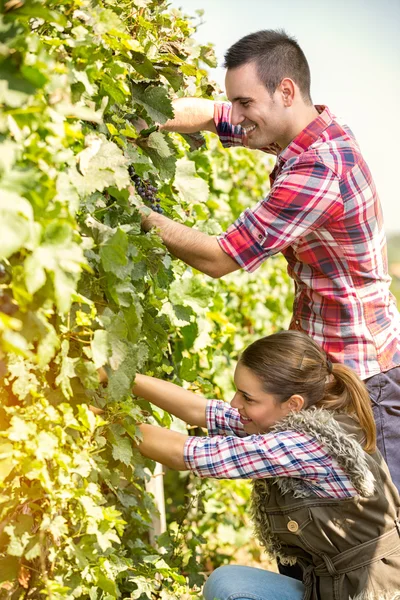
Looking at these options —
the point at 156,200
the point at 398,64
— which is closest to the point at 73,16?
the point at 156,200

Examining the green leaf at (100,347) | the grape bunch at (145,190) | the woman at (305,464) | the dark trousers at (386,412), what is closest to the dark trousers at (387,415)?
the dark trousers at (386,412)

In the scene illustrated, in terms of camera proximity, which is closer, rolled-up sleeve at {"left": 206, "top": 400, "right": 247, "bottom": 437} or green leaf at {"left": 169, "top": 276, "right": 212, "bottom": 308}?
rolled-up sleeve at {"left": 206, "top": 400, "right": 247, "bottom": 437}

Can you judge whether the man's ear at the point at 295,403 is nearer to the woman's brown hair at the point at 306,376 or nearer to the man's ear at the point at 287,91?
the woman's brown hair at the point at 306,376

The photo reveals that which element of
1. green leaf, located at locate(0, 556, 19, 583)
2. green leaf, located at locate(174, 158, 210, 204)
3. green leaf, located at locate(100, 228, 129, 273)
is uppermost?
green leaf, located at locate(174, 158, 210, 204)

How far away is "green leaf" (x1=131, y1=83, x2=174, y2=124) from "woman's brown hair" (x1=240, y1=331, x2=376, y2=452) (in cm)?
73

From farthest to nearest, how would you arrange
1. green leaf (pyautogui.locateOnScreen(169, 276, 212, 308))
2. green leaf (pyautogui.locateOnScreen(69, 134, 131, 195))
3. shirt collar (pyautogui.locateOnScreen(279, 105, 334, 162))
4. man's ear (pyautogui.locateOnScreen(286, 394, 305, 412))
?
green leaf (pyautogui.locateOnScreen(169, 276, 212, 308)) < shirt collar (pyautogui.locateOnScreen(279, 105, 334, 162)) < man's ear (pyautogui.locateOnScreen(286, 394, 305, 412)) < green leaf (pyautogui.locateOnScreen(69, 134, 131, 195))

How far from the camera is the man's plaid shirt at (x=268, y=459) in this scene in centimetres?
212

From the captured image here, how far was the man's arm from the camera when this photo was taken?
83.5 inches

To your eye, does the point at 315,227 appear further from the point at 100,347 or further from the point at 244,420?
the point at 100,347

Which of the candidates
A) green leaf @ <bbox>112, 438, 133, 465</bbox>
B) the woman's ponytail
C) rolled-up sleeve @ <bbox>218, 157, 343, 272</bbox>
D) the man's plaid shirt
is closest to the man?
rolled-up sleeve @ <bbox>218, 157, 343, 272</bbox>

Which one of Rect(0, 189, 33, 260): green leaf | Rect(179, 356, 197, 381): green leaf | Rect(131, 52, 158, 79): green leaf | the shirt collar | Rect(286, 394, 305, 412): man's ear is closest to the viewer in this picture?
Rect(0, 189, 33, 260): green leaf

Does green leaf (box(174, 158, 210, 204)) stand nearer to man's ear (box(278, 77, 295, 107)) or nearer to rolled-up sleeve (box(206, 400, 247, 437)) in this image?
man's ear (box(278, 77, 295, 107))

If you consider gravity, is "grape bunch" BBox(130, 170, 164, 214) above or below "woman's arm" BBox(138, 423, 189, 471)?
above

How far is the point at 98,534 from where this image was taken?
1564 millimetres
